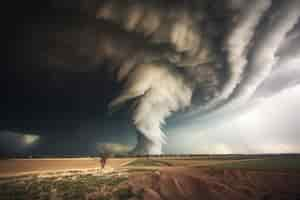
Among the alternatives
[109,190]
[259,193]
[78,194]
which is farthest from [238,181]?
[78,194]

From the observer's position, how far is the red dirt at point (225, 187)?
2556 cm

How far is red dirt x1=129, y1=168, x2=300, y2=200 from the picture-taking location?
25.6 metres

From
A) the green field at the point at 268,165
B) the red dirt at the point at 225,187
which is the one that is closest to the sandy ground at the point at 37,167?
the red dirt at the point at 225,187

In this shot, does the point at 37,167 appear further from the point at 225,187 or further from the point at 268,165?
the point at 268,165

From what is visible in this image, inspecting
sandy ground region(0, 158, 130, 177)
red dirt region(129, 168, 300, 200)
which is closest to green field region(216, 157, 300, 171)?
red dirt region(129, 168, 300, 200)

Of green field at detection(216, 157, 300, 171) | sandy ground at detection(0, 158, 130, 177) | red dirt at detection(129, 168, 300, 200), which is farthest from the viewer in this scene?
sandy ground at detection(0, 158, 130, 177)

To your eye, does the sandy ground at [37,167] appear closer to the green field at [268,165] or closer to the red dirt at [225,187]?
the red dirt at [225,187]

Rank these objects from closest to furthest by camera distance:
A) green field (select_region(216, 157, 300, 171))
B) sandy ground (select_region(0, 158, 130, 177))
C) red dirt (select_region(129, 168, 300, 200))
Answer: red dirt (select_region(129, 168, 300, 200)) < green field (select_region(216, 157, 300, 171)) < sandy ground (select_region(0, 158, 130, 177))

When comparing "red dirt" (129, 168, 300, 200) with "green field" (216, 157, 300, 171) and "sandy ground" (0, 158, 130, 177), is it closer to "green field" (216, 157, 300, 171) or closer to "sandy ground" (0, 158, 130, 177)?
"green field" (216, 157, 300, 171)

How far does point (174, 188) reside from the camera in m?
28.6

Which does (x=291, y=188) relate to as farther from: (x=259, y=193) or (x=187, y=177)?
(x=187, y=177)

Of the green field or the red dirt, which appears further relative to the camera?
the green field

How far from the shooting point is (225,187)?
27922 millimetres

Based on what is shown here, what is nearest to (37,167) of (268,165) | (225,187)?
(225,187)
